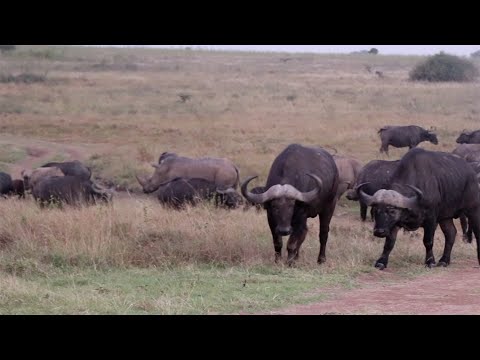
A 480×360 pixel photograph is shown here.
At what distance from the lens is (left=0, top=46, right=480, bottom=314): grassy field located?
8.64 m

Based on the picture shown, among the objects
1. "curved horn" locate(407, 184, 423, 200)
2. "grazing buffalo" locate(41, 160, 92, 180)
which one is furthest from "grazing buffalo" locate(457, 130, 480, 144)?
"curved horn" locate(407, 184, 423, 200)

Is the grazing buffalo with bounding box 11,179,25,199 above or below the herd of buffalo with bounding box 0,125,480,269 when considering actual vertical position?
below

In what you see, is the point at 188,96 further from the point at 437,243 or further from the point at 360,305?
the point at 360,305

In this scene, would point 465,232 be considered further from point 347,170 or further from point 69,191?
point 69,191

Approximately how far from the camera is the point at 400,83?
184 feet

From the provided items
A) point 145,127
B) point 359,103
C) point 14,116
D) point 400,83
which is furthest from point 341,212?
point 400,83

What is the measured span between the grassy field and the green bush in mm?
1857

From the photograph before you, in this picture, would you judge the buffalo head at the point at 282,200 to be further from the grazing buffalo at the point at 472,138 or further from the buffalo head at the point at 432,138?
the buffalo head at the point at 432,138

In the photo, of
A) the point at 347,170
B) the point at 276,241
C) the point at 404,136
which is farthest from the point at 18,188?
the point at 404,136

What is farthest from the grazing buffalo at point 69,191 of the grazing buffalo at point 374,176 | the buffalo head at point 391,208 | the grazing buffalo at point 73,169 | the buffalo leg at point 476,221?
the buffalo leg at point 476,221

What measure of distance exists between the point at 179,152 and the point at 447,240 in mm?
14414

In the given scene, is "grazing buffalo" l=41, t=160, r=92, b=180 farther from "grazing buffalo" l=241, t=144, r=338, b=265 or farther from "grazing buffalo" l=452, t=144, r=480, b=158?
"grazing buffalo" l=452, t=144, r=480, b=158

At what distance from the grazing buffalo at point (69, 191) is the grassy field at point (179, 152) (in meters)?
0.45

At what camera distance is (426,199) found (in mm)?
11141
